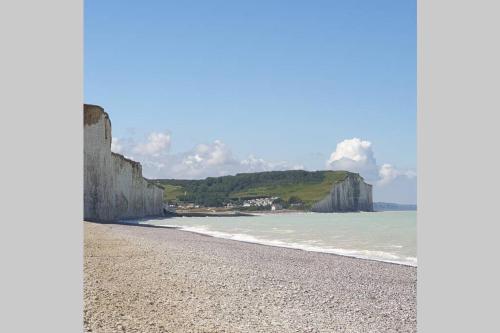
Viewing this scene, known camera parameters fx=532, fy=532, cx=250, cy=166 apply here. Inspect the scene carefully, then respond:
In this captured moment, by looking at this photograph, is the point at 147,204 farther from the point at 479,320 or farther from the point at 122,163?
the point at 479,320

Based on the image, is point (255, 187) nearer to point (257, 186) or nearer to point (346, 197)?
point (257, 186)

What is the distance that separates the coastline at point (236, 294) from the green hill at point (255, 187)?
63616mm

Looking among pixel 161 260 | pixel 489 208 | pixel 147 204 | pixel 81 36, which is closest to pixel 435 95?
pixel 489 208

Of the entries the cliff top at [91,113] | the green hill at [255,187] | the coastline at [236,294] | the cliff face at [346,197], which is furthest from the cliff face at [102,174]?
the green hill at [255,187]

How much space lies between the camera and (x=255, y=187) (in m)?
95.1

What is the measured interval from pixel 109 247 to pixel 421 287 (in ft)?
23.6

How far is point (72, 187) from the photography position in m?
5.73

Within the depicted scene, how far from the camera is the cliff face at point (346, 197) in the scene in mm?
73000

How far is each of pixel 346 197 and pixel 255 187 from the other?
2385 centimetres

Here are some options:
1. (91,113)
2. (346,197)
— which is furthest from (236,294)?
(346,197)

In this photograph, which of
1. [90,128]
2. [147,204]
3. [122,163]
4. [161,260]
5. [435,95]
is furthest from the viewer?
[147,204]

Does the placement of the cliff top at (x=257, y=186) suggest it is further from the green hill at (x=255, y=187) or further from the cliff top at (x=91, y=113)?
the cliff top at (x=91, y=113)

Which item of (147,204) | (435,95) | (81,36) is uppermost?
(81,36)

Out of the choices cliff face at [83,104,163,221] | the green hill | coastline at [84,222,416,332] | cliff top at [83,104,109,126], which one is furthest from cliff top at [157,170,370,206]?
coastline at [84,222,416,332]
